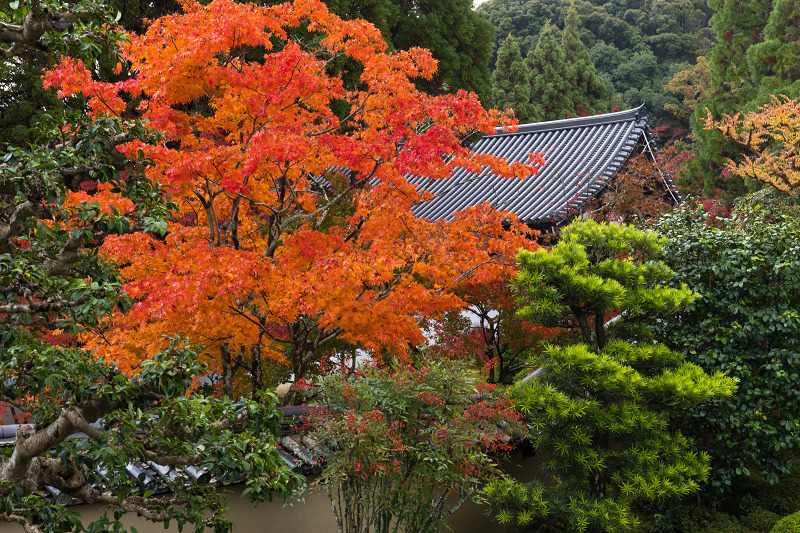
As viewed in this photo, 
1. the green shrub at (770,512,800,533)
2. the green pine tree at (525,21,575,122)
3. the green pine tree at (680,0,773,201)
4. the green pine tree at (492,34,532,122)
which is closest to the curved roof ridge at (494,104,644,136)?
the green pine tree at (680,0,773,201)

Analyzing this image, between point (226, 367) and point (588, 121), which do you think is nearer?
point (226, 367)

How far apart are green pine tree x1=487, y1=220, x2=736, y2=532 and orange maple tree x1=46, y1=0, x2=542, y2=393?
5.32 feet

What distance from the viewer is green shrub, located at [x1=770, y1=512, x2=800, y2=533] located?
691 cm

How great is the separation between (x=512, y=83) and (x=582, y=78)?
5742 millimetres

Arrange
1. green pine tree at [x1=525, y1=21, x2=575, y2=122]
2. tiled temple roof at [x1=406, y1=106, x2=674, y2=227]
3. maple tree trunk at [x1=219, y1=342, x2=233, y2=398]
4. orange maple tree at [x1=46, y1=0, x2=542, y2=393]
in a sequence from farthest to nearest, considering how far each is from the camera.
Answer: green pine tree at [x1=525, y1=21, x2=575, y2=122] → tiled temple roof at [x1=406, y1=106, x2=674, y2=227] → maple tree trunk at [x1=219, y1=342, x2=233, y2=398] → orange maple tree at [x1=46, y1=0, x2=542, y2=393]

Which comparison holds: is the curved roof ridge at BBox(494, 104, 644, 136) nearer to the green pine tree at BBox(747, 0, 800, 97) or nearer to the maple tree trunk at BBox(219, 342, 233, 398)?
the green pine tree at BBox(747, 0, 800, 97)

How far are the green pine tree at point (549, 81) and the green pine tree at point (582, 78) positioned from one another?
2.77 feet

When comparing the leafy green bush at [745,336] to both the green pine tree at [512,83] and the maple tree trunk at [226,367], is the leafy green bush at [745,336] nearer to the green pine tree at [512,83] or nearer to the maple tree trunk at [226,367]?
the maple tree trunk at [226,367]

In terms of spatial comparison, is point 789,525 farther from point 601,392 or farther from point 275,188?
point 275,188

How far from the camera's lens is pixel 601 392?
7.01 m

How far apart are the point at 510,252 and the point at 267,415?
5.42m

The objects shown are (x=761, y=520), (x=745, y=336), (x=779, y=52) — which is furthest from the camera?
(x=779, y=52)

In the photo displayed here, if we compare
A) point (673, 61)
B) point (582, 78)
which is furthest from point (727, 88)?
point (673, 61)

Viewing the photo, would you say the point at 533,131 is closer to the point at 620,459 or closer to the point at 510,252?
the point at 510,252
